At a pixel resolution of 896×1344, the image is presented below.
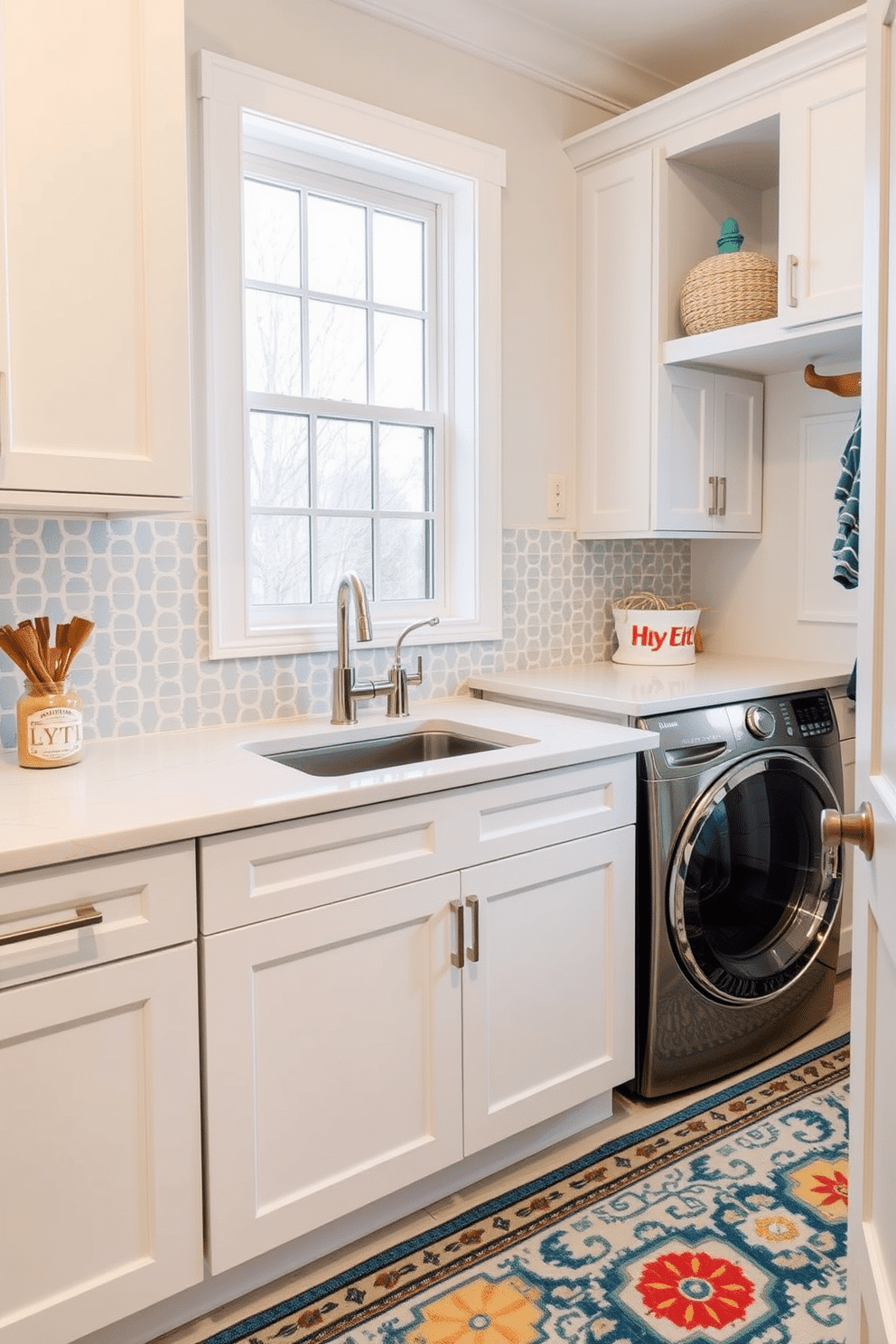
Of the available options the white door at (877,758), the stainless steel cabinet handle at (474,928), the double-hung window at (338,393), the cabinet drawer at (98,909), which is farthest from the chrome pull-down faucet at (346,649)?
the white door at (877,758)

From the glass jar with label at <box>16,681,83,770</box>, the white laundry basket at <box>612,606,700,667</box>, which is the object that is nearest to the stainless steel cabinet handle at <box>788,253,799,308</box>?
the white laundry basket at <box>612,606,700,667</box>

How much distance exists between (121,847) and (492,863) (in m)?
0.75

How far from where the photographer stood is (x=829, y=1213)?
189 cm

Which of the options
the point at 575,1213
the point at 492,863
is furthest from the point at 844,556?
the point at 575,1213

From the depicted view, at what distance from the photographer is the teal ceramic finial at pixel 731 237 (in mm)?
2623

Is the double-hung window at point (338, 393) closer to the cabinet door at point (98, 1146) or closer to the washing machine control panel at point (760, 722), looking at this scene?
the washing machine control panel at point (760, 722)

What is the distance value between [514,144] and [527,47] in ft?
0.77

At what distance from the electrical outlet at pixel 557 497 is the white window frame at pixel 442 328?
0.22 m

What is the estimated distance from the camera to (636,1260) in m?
1.79

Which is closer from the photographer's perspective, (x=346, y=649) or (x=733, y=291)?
(x=346, y=649)

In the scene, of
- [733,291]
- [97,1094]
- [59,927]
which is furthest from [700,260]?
[97,1094]

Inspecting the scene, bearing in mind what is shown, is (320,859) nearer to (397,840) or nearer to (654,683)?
(397,840)

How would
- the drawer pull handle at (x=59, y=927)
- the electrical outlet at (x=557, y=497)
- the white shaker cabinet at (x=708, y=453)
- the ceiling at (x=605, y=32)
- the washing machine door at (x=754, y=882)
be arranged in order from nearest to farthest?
the drawer pull handle at (x=59, y=927), the washing machine door at (x=754, y=882), the ceiling at (x=605, y=32), the white shaker cabinet at (x=708, y=453), the electrical outlet at (x=557, y=497)

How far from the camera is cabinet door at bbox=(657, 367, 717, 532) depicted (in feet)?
8.93
